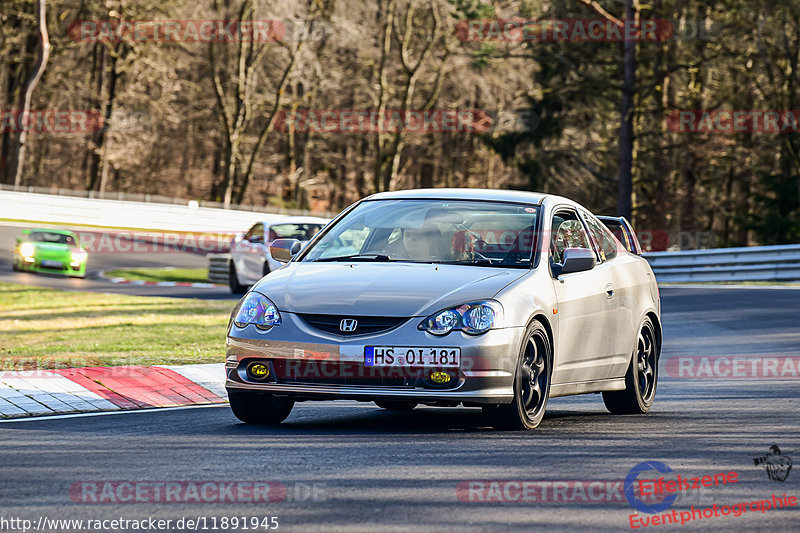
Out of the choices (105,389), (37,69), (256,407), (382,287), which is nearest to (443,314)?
(382,287)

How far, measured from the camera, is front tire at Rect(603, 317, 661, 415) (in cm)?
970

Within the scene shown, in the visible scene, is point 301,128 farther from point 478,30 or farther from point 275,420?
point 275,420

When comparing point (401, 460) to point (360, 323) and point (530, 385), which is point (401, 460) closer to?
point (360, 323)

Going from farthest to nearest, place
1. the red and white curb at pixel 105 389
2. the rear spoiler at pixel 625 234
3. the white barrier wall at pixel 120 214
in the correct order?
the white barrier wall at pixel 120 214
the rear spoiler at pixel 625 234
the red and white curb at pixel 105 389

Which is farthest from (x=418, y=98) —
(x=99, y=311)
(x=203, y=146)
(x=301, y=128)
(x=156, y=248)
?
(x=99, y=311)

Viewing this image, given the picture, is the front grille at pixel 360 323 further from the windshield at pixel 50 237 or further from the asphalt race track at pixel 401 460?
the windshield at pixel 50 237

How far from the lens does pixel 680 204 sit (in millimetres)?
46969

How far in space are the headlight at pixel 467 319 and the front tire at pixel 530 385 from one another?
0.32 meters

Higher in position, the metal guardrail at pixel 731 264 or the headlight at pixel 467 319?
the headlight at pixel 467 319

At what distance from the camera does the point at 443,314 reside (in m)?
7.59

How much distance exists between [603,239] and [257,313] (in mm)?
3183

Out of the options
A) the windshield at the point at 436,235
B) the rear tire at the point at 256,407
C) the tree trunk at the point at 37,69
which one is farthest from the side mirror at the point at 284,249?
the tree trunk at the point at 37,69

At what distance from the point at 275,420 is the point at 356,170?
65500mm

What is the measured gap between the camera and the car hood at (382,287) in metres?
7.62
